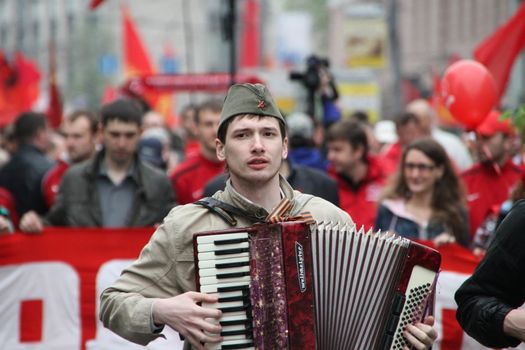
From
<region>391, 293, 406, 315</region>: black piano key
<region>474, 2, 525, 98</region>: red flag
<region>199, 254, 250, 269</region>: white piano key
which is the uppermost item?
<region>474, 2, 525, 98</region>: red flag

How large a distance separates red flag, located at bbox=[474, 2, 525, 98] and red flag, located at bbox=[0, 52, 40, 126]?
13319 millimetres

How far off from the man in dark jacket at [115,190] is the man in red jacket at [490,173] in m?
2.30

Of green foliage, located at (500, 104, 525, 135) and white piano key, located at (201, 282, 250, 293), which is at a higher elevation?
green foliage, located at (500, 104, 525, 135)

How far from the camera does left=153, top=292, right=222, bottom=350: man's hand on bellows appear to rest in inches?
163

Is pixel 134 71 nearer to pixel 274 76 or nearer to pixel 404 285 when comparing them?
pixel 274 76

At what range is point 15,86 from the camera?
22.1 m

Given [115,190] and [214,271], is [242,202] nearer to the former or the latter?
[214,271]

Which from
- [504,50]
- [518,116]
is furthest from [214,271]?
[504,50]

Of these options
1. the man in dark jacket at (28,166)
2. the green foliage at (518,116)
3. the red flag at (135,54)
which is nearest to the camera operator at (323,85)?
the man in dark jacket at (28,166)

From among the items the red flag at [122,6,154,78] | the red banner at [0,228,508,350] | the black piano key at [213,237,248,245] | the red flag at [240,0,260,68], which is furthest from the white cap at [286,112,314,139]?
the red flag at [240,0,260,68]

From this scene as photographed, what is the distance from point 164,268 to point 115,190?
10.6ft

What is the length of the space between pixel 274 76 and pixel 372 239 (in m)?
26.7

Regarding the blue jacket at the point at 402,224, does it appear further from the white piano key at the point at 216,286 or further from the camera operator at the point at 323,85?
the camera operator at the point at 323,85

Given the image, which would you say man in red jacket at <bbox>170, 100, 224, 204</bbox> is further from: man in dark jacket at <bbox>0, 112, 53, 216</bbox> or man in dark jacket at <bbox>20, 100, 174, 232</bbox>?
man in dark jacket at <bbox>0, 112, 53, 216</bbox>
